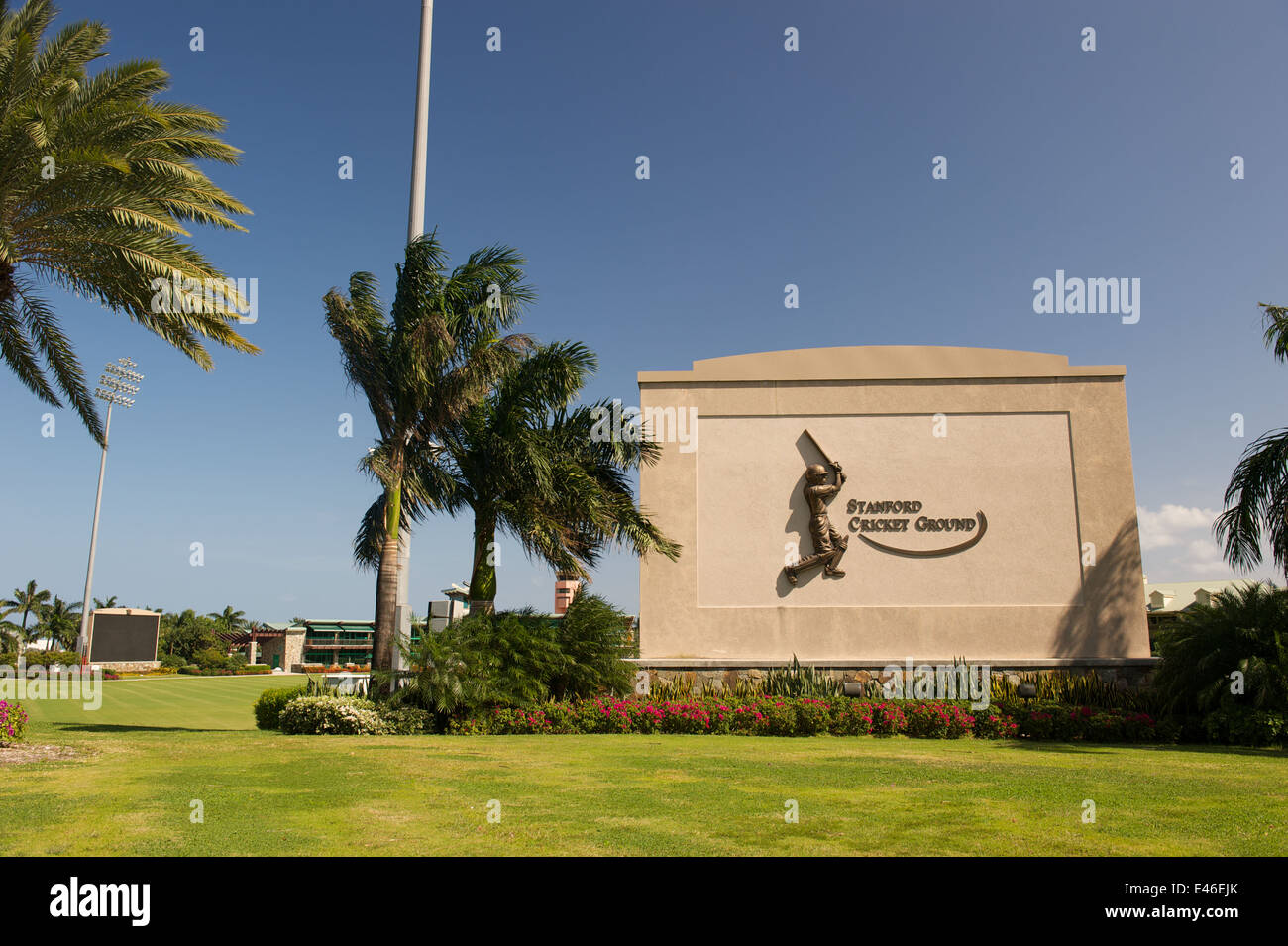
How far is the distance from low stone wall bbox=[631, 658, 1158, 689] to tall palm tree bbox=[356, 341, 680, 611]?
2828 millimetres

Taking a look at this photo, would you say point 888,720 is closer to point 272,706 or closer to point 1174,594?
point 272,706

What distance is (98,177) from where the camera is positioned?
13.0 meters

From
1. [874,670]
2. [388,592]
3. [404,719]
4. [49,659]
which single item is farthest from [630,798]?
[49,659]

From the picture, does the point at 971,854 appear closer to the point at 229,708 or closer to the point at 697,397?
the point at 697,397

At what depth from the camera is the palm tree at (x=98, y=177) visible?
40.1ft

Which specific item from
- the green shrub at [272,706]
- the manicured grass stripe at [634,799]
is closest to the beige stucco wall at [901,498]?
the manicured grass stripe at [634,799]

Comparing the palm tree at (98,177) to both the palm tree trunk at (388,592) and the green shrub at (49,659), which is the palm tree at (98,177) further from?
the green shrub at (49,659)

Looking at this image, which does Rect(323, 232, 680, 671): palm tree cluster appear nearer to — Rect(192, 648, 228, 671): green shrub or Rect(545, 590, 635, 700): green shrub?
Rect(545, 590, 635, 700): green shrub

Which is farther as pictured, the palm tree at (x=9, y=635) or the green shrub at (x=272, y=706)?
the palm tree at (x=9, y=635)

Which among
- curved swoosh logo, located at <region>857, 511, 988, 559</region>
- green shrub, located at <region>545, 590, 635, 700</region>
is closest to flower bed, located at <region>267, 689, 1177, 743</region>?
green shrub, located at <region>545, 590, 635, 700</region>

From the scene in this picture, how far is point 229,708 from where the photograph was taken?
2783 centimetres

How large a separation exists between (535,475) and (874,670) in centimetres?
824

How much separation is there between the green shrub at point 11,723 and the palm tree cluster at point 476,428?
528cm
